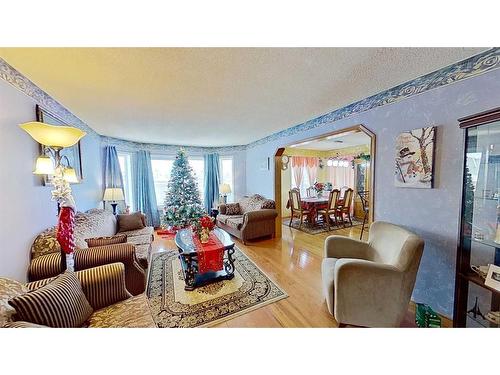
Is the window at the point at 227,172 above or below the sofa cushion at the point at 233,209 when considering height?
above

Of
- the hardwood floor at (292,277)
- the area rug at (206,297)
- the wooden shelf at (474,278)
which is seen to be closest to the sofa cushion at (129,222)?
the hardwood floor at (292,277)

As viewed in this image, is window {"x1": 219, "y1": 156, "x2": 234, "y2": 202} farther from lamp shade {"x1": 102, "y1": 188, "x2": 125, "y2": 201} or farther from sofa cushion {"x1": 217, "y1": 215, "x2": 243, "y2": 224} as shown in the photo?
lamp shade {"x1": 102, "y1": 188, "x2": 125, "y2": 201}

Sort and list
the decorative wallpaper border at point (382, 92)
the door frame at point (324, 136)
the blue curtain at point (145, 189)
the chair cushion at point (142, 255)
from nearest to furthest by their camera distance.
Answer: the decorative wallpaper border at point (382, 92)
the chair cushion at point (142, 255)
the door frame at point (324, 136)
the blue curtain at point (145, 189)

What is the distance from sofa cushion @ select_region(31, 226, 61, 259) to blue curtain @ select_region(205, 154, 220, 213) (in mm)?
3907

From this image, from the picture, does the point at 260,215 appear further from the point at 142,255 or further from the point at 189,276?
the point at 142,255

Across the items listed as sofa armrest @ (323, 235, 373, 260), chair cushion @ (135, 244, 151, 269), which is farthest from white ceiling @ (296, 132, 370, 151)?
chair cushion @ (135, 244, 151, 269)

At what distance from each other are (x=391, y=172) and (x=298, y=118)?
1.58 meters

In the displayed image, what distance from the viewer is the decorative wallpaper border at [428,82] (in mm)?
1357

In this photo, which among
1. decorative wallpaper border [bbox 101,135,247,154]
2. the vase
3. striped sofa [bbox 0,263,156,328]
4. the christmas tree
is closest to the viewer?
striped sofa [bbox 0,263,156,328]

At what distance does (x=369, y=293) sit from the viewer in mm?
1478

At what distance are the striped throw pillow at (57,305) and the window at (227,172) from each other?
4650mm

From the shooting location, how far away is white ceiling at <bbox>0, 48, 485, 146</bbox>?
1332 mm

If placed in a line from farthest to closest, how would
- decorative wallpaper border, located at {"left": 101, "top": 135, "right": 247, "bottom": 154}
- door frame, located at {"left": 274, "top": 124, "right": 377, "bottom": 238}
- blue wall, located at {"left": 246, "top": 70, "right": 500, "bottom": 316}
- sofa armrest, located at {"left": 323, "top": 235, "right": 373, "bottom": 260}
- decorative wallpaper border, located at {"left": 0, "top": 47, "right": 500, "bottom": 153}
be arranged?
decorative wallpaper border, located at {"left": 101, "top": 135, "right": 247, "bottom": 154}
door frame, located at {"left": 274, "top": 124, "right": 377, "bottom": 238}
sofa armrest, located at {"left": 323, "top": 235, "right": 373, "bottom": 260}
blue wall, located at {"left": 246, "top": 70, "right": 500, "bottom": 316}
decorative wallpaper border, located at {"left": 0, "top": 47, "right": 500, "bottom": 153}

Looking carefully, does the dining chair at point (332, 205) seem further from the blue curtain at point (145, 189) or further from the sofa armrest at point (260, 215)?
the blue curtain at point (145, 189)
